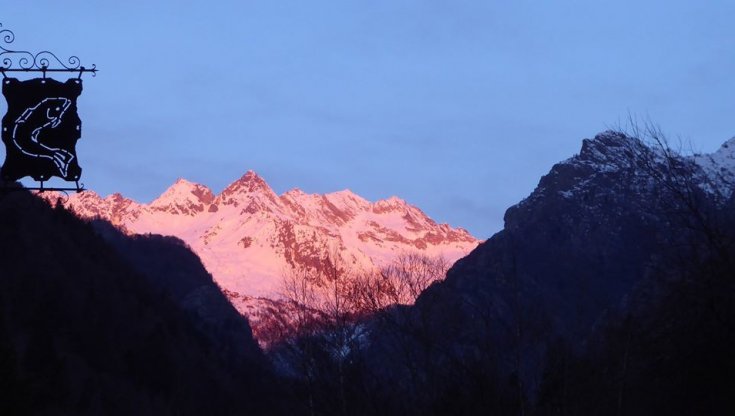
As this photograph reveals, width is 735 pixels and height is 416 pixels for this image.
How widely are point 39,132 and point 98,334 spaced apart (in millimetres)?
69490

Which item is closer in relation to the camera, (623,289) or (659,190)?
(659,190)

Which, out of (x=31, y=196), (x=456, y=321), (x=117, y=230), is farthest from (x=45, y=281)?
(x=117, y=230)

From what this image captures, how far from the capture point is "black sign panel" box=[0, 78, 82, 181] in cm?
1309

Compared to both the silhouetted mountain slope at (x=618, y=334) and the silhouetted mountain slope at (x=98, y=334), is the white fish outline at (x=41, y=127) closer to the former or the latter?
the silhouetted mountain slope at (x=618, y=334)

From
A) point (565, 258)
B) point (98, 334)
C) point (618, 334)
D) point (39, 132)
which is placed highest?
point (565, 258)

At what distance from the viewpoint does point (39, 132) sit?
13156 millimetres

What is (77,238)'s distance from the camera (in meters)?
97.5

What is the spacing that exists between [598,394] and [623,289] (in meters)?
15.9

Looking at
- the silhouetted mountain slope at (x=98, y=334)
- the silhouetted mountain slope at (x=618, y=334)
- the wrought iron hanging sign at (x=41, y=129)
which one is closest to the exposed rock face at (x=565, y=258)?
the silhouetted mountain slope at (x=618, y=334)

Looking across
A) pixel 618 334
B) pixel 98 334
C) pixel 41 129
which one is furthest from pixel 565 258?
pixel 41 129

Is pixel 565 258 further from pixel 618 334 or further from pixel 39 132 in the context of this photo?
pixel 39 132

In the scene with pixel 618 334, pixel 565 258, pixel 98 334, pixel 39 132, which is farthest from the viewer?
pixel 565 258

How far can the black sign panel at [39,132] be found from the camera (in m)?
13.1

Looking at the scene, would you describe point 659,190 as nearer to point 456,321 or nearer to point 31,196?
point 456,321
